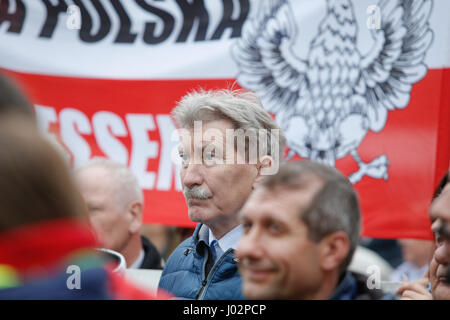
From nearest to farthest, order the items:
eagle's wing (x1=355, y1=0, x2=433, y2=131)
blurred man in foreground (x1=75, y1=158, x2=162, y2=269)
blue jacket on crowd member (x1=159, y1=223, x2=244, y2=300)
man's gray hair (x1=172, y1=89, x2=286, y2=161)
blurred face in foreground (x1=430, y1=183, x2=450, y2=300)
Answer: blurred face in foreground (x1=430, y1=183, x2=450, y2=300), blue jacket on crowd member (x1=159, y1=223, x2=244, y2=300), man's gray hair (x1=172, y1=89, x2=286, y2=161), eagle's wing (x1=355, y1=0, x2=433, y2=131), blurred man in foreground (x1=75, y1=158, x2=162, y2=269)

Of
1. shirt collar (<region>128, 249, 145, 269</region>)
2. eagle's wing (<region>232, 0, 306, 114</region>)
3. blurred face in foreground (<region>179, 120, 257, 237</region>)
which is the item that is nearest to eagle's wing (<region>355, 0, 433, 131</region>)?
eagle's wing (<region>232, 0, 306, 114</region>)

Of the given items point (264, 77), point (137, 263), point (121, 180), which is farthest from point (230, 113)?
point (137, 263)

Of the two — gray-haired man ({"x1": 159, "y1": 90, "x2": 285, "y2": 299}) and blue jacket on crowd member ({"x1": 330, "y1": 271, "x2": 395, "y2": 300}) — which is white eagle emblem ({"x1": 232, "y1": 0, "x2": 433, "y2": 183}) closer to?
gray-haired man ({"x1": 159, "y1": 90, "x2": 285, "y2": 299})

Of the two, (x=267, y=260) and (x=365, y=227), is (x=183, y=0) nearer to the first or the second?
(x=365, y=227)

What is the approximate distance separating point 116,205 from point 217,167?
112cm

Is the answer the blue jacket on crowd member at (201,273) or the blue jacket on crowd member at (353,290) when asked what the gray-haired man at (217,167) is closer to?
the blue jacket on crowd member at (201,273)

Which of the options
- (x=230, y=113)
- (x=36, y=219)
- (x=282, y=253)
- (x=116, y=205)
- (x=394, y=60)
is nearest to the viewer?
(x=36, y=219)

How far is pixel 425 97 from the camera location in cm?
314

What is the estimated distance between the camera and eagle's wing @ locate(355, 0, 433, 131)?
3.12m

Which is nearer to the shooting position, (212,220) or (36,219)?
(36,219)

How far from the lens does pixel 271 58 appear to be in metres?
3.36

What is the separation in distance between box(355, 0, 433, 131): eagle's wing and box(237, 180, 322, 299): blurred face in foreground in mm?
1798

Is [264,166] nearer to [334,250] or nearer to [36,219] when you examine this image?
[334,250]
